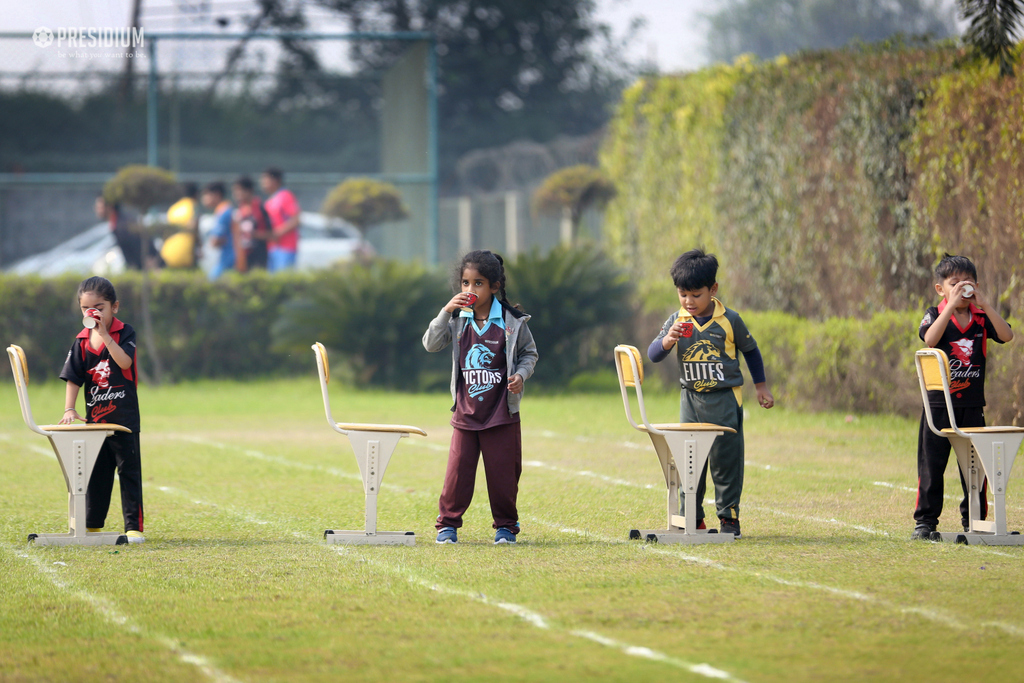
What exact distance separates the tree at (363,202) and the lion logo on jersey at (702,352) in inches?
497

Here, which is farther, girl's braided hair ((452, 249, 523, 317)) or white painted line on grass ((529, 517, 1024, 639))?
girl's braided hair ((452, 249, 523, 317))

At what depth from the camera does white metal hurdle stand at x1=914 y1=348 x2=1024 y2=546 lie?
660 cm

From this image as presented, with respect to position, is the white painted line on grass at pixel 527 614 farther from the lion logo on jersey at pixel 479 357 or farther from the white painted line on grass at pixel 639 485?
the white painted line on grass at pixel 639 485

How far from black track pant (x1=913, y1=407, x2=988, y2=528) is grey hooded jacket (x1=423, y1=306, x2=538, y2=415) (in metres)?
2.23

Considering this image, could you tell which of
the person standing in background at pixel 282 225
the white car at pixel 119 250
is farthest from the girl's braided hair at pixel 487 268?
the person standing in background at pixel 282 225

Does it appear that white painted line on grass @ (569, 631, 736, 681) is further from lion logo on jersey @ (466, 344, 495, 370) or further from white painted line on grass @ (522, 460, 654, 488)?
white painted line on grass @ (522, 460, 654, 488)

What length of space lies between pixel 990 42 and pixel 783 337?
431cm

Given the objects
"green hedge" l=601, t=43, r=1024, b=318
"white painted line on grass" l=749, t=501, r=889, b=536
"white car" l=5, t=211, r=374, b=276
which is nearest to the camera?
"white painted line on grass" l=749, t=501, r=889, b=536

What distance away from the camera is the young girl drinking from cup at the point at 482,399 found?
6871 mm

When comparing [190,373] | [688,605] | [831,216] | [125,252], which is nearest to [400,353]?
[190,373]

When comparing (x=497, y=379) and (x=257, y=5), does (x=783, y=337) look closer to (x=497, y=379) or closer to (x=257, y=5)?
(x=497, y=379)

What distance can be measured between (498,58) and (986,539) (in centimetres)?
3414

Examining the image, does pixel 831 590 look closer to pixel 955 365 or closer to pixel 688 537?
pixel 688 537

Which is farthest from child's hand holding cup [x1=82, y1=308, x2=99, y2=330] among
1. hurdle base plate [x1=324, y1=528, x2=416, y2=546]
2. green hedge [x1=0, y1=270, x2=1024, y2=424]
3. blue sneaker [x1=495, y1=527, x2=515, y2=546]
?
green hedge [x1=0, y1=270, x2=1024, y2=424]
